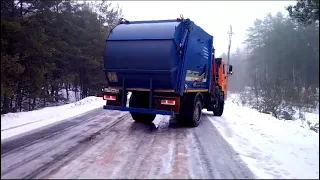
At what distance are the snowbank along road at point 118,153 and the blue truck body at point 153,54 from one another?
1493 mm

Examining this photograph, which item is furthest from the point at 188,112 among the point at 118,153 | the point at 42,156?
the point at 42,156

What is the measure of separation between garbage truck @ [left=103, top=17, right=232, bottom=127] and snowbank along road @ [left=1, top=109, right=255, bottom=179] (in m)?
0.80

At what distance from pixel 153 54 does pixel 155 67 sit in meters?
0.37

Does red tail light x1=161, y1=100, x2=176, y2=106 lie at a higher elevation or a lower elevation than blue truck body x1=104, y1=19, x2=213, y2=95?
lower

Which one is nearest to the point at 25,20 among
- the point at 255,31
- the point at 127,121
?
the point at 127,121

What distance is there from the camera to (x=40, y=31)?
47.4 feet

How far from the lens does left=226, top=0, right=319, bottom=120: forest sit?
20766 mm

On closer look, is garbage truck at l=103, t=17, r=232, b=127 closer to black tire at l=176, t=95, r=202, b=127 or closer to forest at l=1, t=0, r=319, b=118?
black tire at l=176, t=95, r=202, b=127

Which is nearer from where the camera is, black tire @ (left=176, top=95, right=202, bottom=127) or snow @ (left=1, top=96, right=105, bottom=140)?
snow @ (left=1, top=96, right=105, bottom=140)

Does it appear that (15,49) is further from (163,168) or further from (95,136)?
(163,168)

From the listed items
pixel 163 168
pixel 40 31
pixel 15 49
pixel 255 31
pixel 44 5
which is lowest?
pixel 163 168

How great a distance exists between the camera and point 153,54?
27.8ft

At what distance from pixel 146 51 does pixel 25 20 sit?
857cm

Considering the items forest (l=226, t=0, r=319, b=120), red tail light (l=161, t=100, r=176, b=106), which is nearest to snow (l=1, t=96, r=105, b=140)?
red tail light (l=161, t=100, r=176, b=106)
